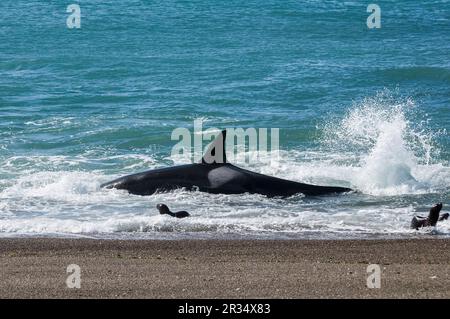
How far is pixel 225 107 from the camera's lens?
2547 cm

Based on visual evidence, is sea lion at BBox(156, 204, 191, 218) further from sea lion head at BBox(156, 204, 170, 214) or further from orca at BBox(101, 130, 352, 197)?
orca at BBox(101, 130, 352, 197)

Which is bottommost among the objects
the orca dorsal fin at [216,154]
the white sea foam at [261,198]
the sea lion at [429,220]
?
the white sea foam at [261,198]

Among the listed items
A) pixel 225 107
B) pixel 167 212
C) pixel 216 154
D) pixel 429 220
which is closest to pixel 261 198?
pixel 216 154

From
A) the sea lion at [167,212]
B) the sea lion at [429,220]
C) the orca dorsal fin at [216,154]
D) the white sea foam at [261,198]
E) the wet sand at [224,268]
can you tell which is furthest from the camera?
the orca dorsal fin at [216,154]

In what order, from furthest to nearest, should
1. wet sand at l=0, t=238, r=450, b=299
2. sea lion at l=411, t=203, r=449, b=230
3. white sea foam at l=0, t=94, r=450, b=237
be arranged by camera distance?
white sea foam at l=0, t=94, r=450, b=237 < sea lion at l=411, t=203, r=449, b=230 < wet sand at l=0, t=238, r=450, b=299

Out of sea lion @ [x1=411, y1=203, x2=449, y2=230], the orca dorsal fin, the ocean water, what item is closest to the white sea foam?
the ocean water

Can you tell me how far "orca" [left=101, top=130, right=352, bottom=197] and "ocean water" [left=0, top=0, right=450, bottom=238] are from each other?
29 cm

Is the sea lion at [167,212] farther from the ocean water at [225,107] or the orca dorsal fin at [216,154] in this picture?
the orca dorsal fin at [216,154]

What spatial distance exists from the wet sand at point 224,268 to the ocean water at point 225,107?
864 millimetres

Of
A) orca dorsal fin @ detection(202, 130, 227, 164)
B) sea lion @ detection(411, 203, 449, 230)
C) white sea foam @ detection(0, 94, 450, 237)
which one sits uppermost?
orca dorsal fin @ detection(202, 130, 227, 164)

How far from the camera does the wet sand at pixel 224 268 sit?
28.3 feet

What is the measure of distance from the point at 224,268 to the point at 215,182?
5266 millimetres

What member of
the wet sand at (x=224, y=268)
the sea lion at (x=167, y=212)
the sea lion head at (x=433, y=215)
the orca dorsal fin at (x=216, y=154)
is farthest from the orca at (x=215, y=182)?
the wet sand at (x=224, y=268)

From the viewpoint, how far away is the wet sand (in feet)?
28.3
